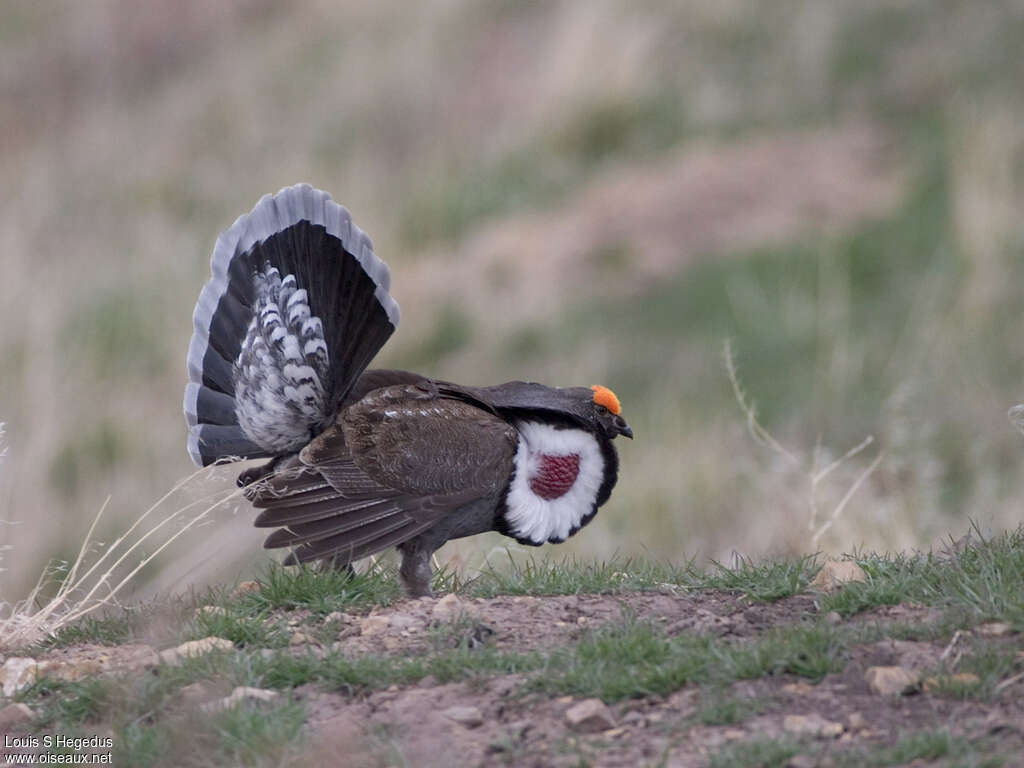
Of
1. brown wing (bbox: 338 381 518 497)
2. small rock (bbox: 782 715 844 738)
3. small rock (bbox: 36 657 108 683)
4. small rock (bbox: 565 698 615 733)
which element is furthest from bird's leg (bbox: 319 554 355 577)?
small rock (bbox: 782 715 844 738)

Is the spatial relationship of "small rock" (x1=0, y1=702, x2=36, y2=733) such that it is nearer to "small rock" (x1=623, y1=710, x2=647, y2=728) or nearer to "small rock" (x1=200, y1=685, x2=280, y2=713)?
"small rock" (x1=200, y1=685, x2=280, y2=713)

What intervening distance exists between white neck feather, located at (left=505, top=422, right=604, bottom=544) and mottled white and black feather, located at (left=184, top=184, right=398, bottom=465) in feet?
2.51

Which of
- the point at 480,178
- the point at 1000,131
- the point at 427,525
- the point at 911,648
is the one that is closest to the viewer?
the point at 911,648

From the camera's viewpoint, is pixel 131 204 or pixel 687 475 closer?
pixel 687 475

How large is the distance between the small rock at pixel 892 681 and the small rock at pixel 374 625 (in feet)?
5.26

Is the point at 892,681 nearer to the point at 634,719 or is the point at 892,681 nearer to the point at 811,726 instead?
the point at 811,726

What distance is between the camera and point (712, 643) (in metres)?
4.43

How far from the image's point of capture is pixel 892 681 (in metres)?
4.04

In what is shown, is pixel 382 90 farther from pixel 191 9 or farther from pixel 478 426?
pixel 478 426

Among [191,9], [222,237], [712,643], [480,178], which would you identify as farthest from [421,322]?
[191,9]

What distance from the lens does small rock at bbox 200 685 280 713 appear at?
4133 mm

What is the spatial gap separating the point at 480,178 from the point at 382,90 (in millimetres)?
3069

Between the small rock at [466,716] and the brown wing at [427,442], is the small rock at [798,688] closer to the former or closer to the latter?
the small rock at [466,716]

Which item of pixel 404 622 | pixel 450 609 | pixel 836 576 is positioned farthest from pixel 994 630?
pixel 404 622
